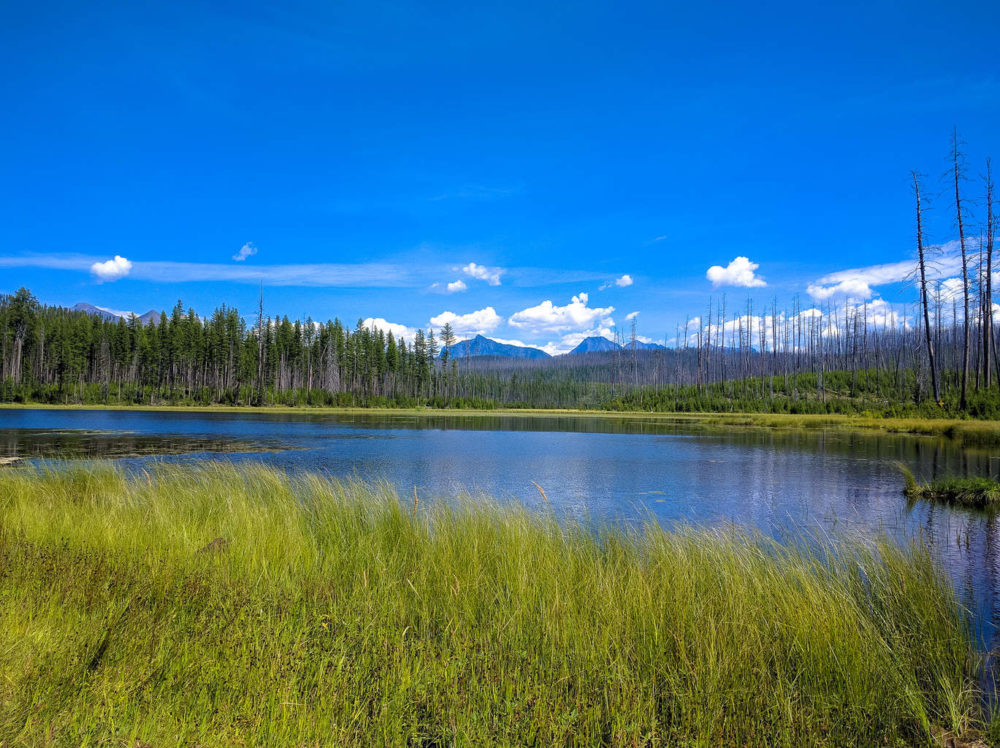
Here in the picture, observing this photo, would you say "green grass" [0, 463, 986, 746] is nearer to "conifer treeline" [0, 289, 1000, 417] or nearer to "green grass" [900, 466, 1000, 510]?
"green grass" [900, 466, 1000, 510]

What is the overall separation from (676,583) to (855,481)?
657 inches

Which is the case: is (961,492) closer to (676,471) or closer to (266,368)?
(676,471)

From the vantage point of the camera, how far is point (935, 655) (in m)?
5.05

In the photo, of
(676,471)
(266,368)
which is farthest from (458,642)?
(266,368)

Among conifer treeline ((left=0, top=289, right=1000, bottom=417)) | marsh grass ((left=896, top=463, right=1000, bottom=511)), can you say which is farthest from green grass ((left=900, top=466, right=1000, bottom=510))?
conifer treeline ((left=0, top=289, right=1000, bottom=417))

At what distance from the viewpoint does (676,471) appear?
21.1 metres

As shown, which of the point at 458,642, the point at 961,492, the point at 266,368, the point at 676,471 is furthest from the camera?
the point at 266,368

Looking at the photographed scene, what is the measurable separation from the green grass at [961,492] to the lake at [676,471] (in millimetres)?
562

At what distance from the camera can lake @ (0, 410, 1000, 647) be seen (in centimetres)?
1126

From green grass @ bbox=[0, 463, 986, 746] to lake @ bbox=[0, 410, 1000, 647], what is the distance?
2.57 metres

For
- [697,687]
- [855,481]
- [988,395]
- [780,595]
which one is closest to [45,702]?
[697,687]

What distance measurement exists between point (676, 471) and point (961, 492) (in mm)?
8642

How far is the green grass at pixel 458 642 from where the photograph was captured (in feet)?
10.6

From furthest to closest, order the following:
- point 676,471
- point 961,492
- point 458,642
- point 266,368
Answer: point 266,368 → point 676,471 → point 961,492 → point 458,642
